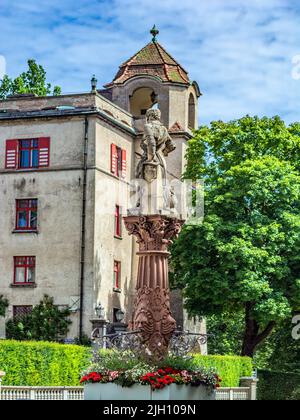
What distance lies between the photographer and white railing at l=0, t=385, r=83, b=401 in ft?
118

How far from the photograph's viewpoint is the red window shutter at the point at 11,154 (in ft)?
190

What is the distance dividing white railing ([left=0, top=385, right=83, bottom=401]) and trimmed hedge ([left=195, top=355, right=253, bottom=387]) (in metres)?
12.7

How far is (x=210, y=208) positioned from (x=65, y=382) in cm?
1382

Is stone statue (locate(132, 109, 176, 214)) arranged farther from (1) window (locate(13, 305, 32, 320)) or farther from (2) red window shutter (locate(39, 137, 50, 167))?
(1) window (locate(13, 305, 32, 320))

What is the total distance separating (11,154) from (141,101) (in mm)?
12033

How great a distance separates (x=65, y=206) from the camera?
56.9 metres

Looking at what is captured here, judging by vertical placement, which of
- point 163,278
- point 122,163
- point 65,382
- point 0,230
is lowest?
point 65,382

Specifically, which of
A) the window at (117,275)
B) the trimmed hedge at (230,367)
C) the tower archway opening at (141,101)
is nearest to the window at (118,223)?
the window at (117,275)

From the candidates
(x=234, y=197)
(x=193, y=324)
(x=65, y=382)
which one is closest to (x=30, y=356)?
(x=65, y=382)

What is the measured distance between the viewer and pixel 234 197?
54.3 m

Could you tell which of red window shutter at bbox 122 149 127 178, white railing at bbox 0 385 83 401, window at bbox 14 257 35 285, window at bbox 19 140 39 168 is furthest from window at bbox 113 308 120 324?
white railing at bbox 0 385 83 401

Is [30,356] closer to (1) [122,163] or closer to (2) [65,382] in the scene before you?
(2) [65,382]

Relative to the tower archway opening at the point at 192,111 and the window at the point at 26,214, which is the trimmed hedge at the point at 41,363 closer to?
the window at the point at 26,214

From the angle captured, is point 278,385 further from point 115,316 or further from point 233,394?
point 233,394
